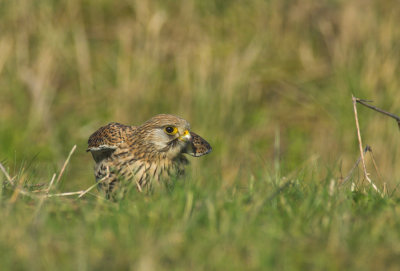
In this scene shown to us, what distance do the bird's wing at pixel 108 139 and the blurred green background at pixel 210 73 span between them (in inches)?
127

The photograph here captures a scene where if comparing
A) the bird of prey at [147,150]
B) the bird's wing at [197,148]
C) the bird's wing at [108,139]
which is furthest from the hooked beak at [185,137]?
the bird's wing at [108,139]

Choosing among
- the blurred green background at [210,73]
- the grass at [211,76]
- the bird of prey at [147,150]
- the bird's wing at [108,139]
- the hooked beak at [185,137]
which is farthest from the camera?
the blurred green background at [210,73]

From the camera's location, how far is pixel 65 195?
14.5 ft

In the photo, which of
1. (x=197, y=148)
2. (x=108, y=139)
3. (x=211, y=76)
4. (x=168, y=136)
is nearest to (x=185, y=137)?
(x=168, y=136)

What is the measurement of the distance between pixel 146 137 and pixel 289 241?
2494 mm

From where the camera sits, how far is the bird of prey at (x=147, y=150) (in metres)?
5.34

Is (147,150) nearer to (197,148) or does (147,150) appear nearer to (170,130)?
(170,130)

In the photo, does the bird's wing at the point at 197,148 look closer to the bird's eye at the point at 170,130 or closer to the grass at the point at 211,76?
the bird's eye at the point at 170,130

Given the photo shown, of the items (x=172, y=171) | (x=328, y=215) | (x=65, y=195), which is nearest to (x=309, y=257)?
(x=328, y=215)

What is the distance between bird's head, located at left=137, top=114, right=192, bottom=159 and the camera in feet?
18.2

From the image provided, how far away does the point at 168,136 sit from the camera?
558cm

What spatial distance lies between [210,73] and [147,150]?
4511 millimetres

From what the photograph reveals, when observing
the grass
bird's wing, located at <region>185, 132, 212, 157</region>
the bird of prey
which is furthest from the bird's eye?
the grass

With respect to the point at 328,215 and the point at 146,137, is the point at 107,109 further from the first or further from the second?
the point at 328,215
